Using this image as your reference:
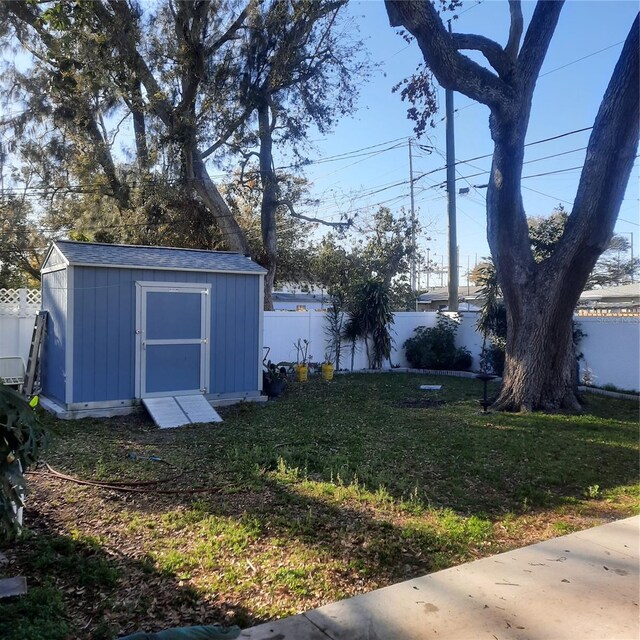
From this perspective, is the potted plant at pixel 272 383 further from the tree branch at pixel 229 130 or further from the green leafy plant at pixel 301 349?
the tree branch at pixel 229 130

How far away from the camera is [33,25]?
1364cm

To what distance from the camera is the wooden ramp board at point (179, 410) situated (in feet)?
24.7

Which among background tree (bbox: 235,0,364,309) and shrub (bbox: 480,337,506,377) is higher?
background tree (bbox: 235,0,364,309)

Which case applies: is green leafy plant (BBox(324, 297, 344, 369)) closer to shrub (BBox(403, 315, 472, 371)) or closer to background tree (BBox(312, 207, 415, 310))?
shrub (BBox(403, 315, 472, 371))

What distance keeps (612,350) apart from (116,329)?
31.5 ft

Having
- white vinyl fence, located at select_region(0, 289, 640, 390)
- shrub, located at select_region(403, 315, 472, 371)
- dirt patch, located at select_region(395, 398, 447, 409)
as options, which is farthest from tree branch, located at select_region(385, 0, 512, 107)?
shrub, located at select_region(403, 315, 472, 371)

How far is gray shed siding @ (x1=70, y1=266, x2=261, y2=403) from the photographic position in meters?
7.68

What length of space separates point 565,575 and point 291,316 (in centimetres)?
1013

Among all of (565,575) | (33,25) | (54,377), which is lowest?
(565,575)

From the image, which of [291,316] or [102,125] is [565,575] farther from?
[102,125]

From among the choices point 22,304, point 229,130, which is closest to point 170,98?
point 229,130

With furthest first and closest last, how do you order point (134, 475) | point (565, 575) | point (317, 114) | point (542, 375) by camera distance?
point (317, 114) < point (542, 375) < point (134, 475) < point (565, 575)

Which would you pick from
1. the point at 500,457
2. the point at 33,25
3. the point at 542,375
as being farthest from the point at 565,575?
the point at 33,25

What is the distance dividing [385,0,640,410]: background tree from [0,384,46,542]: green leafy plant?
720cm
